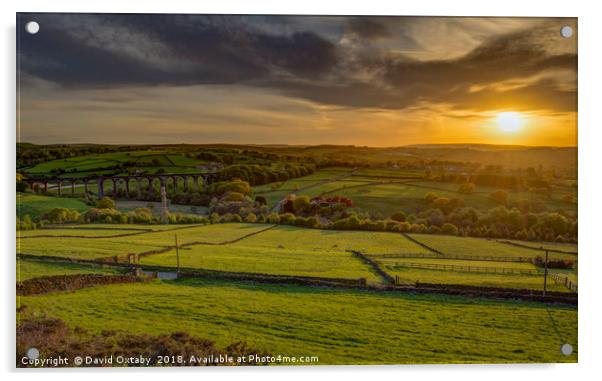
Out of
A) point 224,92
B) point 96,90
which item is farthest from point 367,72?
point 96,90

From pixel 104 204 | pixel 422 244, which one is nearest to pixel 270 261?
pixel 422 244

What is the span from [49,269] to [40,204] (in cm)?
93

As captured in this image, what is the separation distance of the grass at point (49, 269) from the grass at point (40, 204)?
2.21ft

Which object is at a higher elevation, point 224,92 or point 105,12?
point 105,12

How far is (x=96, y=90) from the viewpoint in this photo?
745cm

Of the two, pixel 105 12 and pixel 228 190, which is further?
pixel 228 190

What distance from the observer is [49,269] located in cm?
734

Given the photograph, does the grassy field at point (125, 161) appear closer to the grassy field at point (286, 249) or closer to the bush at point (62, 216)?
the bush at point (62, 216)

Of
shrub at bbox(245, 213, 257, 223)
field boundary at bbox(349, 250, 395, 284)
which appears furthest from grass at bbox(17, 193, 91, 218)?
field boundary at bbox(349, 250, 395, 284)

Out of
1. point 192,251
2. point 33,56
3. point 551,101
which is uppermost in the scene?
point 33,56

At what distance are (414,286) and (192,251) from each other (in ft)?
10.7

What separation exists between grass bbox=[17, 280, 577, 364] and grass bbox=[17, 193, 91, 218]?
46.6 inches

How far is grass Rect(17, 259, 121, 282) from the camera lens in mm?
7219
